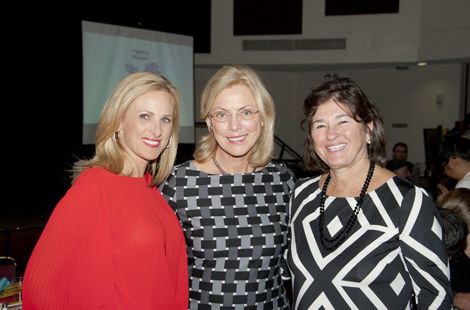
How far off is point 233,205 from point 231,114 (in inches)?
16.5

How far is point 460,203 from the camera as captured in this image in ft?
7.39

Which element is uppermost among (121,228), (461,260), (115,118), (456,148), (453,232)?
(115,118)

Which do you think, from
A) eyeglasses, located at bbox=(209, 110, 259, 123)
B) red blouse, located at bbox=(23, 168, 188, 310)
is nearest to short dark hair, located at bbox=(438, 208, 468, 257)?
eyeglasses, located at bbox=(209, 110, 259, 123)

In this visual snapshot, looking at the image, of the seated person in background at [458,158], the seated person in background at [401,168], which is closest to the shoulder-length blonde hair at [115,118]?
the seated person in background at [458,158]

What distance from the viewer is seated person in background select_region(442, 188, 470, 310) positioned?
214cm

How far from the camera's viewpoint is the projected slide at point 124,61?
196 inches

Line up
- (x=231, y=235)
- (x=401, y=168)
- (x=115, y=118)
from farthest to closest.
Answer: (x=401, y=168) < (x=231, y=235) < (x=115, y=118)

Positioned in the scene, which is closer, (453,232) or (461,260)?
(453,232)

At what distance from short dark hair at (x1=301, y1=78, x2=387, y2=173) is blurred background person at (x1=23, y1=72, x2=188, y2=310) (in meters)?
0.61

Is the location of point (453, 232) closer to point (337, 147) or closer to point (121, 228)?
point (337, 147)

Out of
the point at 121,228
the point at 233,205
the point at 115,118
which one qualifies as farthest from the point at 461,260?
the point at 115,118

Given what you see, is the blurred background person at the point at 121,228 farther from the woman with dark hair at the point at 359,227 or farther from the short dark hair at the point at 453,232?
the short dark hair at the point at 453,232

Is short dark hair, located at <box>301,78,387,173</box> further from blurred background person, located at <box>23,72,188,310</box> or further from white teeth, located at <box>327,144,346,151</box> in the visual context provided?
blurred background person, located at <box>23,72,188,310</box>

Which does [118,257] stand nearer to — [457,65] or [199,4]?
[199,4]
